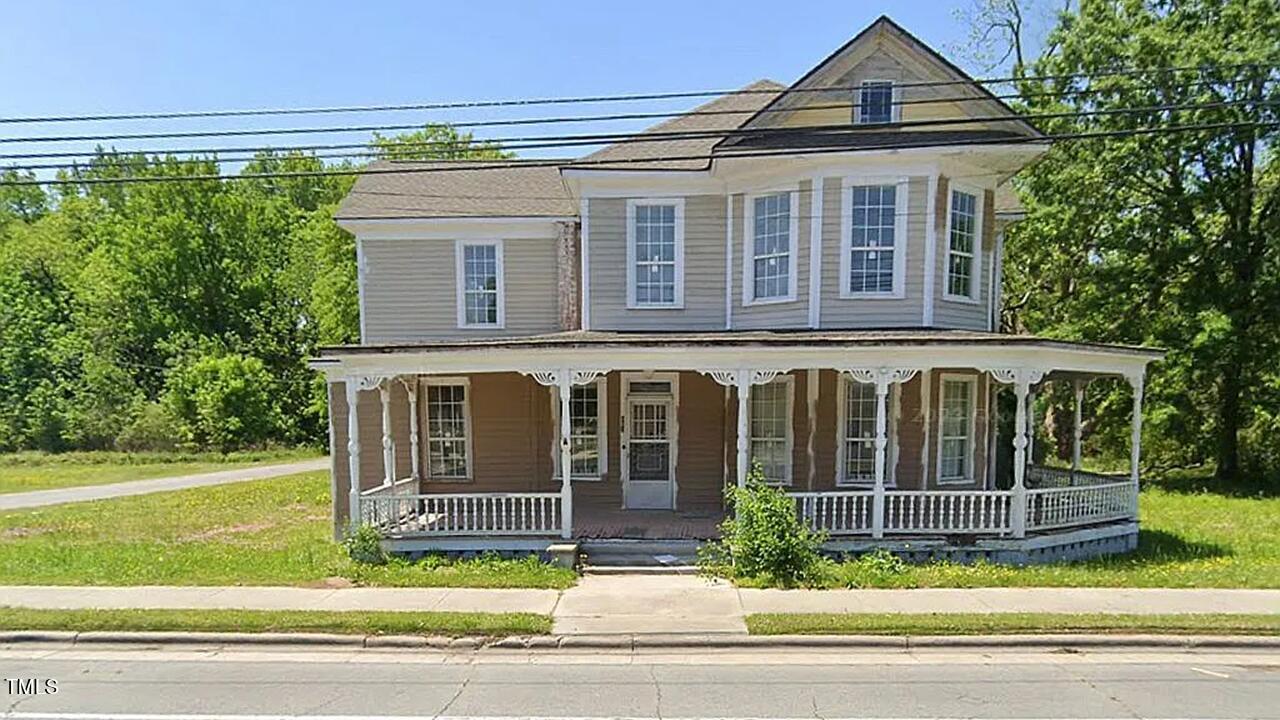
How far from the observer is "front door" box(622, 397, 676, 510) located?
1278cm

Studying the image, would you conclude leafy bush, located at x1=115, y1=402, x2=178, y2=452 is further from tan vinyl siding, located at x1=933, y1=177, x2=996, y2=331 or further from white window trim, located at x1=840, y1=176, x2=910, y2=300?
tan vinyl siding, located at x1=933, y1=177, x2=996, y2=331

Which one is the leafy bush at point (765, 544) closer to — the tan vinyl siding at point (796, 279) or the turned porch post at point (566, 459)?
the turned porch post at point (566, 459)

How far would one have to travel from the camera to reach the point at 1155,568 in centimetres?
990

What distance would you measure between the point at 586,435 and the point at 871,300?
20.2ft

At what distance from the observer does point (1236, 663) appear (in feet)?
21.7

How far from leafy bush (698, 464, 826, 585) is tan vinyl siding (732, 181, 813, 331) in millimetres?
3567

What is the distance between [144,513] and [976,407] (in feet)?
64.0

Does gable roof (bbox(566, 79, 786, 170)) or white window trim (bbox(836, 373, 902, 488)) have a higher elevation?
gable roof (bbox(566, 79, 786, 170))

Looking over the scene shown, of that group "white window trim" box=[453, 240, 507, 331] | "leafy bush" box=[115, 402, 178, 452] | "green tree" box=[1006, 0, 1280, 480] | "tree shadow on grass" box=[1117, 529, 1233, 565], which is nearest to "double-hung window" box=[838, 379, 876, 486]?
"tree shadow on grass" box=[1117, 529, 1233, 565]

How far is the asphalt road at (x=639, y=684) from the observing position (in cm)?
552

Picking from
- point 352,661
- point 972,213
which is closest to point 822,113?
point 972,213

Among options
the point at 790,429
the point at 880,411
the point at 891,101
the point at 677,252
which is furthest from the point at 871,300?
the point at 677,252

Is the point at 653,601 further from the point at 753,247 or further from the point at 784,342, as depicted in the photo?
the point at 753,247

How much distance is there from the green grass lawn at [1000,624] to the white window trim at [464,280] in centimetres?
903
